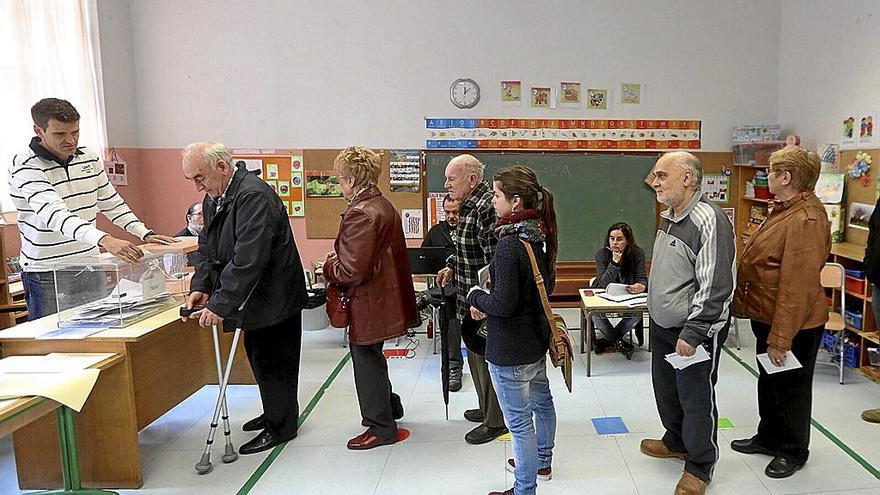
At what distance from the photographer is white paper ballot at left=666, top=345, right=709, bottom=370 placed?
245 centimetres

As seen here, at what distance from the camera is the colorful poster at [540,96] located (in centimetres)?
601

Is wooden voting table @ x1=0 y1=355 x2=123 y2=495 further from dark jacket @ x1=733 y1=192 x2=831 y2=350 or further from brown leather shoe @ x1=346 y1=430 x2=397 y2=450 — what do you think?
dark jacket @ x1=733 y1=192 x2=831 y2=350

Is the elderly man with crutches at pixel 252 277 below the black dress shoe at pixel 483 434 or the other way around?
the other way around

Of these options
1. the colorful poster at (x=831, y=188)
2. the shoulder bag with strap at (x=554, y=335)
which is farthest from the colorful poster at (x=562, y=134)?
the shoulder bag with strap at (x=554, y=335)

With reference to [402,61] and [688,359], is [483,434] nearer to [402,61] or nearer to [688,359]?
[688,359]

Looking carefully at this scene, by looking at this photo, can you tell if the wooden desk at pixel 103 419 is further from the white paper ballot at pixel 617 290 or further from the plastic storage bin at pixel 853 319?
the plastic storage bin at pixel 853 319

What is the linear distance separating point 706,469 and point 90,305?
2902 millimetres

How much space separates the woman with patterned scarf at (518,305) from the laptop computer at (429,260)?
81.3 inches

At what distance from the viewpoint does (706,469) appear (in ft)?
8.61

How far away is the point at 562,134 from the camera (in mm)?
6074

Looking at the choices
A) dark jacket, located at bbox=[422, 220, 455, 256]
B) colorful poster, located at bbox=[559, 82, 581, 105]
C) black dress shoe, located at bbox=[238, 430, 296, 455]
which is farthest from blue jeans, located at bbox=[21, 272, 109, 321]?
colorful poster, located at bbox=[559, 82, 581, 105]

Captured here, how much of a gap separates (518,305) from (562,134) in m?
4.07

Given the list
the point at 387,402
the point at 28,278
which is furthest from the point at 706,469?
the point at 28,278

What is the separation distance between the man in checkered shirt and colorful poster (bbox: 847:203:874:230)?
3.23 metres
